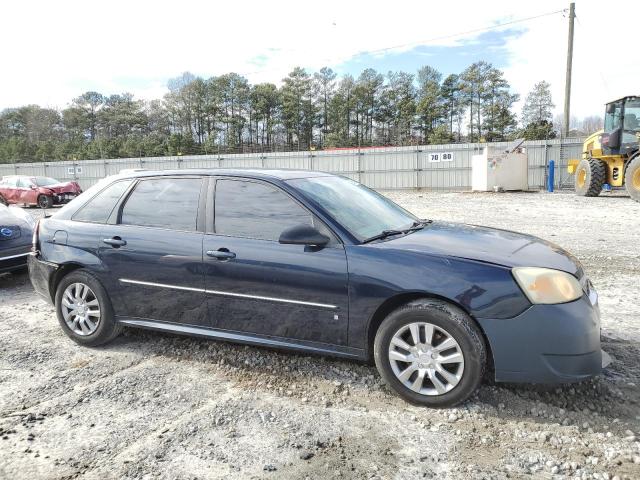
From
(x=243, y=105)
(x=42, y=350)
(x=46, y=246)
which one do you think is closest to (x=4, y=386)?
(x=42, y=350)

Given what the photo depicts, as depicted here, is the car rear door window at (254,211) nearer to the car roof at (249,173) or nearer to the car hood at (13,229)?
the car roof at (249,173)

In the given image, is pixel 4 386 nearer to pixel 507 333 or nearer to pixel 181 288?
pixel 181 288

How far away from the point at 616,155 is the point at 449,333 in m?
16.0

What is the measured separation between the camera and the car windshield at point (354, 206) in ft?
11.6

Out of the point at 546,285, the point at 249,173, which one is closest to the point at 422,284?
the point at 546,285

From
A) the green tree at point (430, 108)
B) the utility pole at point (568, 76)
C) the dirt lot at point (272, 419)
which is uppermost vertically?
the green tree at point (430, 108)

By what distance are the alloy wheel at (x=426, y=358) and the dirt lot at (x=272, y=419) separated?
6.8 inches

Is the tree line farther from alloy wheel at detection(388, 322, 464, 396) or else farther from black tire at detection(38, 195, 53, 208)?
alloy wheel at detection(388, 322, 464, 396)

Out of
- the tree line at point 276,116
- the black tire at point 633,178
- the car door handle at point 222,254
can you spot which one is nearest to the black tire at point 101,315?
the car door handle at point 222,254

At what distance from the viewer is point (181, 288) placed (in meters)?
3.75

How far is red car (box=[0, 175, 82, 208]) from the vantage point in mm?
18594

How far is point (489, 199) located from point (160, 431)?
16.0m

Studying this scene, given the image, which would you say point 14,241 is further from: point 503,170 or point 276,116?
point 276,116

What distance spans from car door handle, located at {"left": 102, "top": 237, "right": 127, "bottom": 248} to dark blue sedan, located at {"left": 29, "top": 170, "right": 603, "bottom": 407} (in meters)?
0.02
